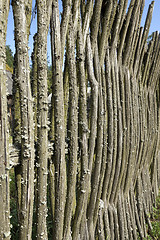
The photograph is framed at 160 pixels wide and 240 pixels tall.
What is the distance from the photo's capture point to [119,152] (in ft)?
6.73

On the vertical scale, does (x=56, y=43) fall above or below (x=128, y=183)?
above

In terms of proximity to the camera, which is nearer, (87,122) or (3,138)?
(3,138)

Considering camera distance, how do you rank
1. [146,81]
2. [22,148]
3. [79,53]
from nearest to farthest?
1. [22,148]
2. [79,53]
3. [146,81]

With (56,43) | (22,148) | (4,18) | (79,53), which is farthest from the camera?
(79,53)

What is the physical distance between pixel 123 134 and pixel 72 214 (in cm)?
95

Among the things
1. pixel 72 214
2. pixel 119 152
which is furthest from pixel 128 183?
pixel 72 214

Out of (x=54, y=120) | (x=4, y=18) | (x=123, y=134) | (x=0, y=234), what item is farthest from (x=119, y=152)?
(x=4, y=18)

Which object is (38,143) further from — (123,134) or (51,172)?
(123,134)

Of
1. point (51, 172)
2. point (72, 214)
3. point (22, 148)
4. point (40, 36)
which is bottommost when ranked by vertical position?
point (72, 214)

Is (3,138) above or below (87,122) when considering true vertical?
below

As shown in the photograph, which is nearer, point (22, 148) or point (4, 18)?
point (4, 18)

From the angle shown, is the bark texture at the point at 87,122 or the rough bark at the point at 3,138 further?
the bark texture at the point at 87,122

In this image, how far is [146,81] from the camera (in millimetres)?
2725

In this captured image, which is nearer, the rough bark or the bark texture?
the rough bark
